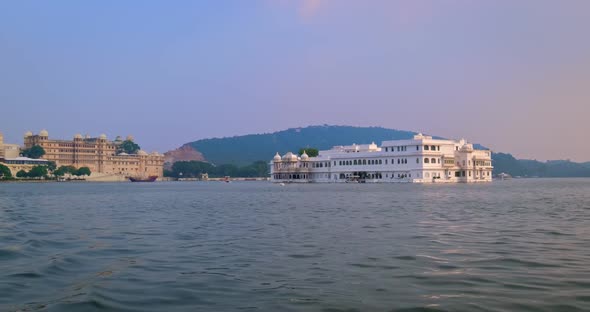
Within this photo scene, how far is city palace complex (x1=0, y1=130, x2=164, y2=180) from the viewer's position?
503 ft

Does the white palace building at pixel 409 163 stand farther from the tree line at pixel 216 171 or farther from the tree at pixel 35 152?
the tree at pixel 35 152

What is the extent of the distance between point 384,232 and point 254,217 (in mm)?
7478

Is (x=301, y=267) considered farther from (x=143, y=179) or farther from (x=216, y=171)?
(x=216, y=171)

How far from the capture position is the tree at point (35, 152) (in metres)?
148

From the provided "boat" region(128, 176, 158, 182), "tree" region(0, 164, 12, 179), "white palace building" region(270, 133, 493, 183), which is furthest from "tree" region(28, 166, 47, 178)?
"white palace building" region(270, 133, 493, 183)

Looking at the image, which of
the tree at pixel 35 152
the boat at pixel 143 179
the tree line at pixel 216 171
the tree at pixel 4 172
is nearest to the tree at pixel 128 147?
the tree line at pixel 216 171

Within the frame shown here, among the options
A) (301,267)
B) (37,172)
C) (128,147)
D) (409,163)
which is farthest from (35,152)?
(301,267)

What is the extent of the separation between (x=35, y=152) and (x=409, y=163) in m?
105

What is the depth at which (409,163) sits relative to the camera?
87.9 m

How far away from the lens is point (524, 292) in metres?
7.97

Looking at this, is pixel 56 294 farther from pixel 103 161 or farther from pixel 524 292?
pixel 103 161

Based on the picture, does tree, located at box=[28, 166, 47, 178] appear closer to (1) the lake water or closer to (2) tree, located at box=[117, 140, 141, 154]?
(2) tree, located at box=[117, 140, 141, 154]

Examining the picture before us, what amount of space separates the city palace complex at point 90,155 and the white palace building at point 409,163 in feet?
241

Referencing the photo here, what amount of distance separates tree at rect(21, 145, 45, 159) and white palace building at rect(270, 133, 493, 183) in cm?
8133
